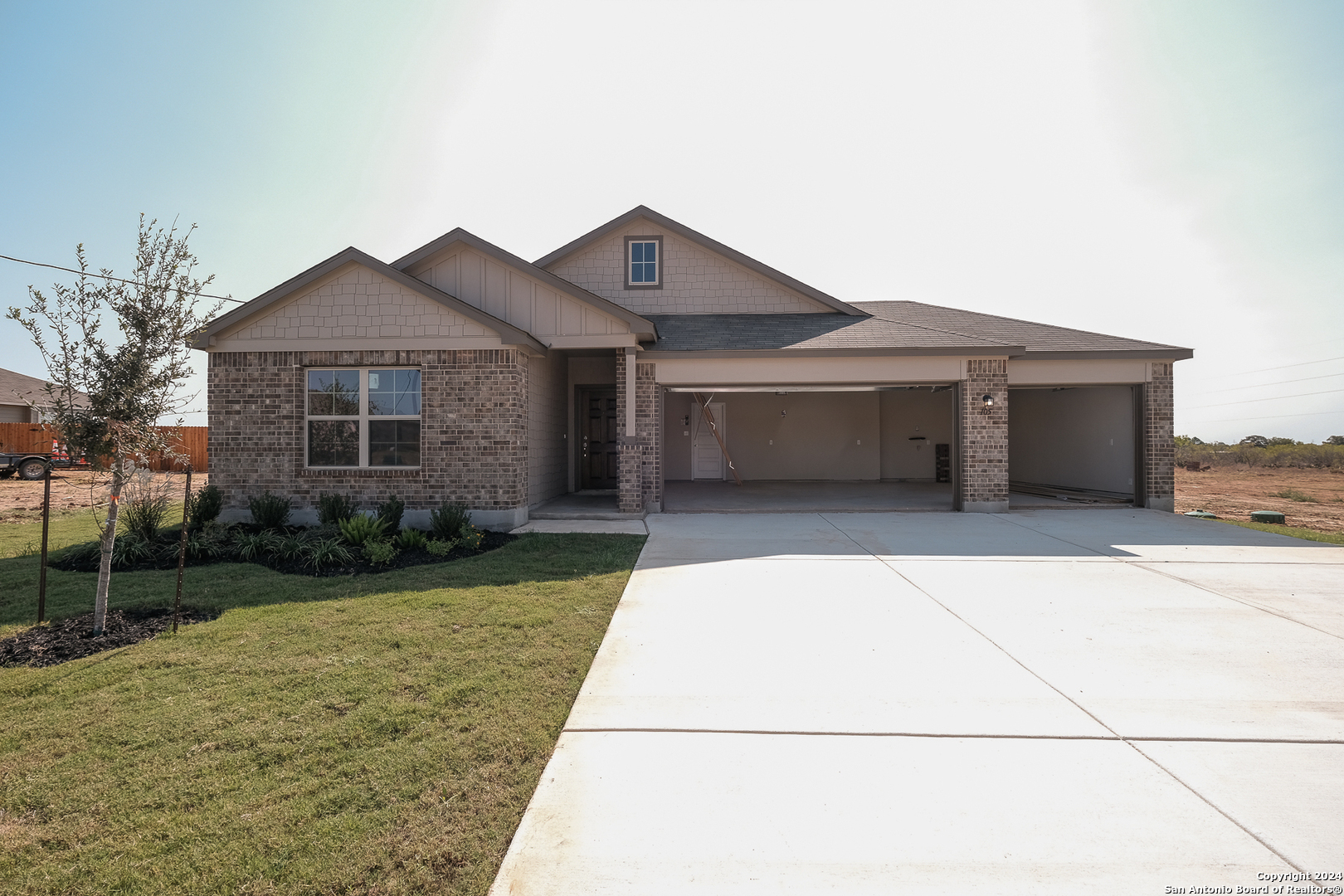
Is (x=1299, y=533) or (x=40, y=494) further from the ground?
(x=40, y=494)

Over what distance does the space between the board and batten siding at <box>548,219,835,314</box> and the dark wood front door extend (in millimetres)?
2326

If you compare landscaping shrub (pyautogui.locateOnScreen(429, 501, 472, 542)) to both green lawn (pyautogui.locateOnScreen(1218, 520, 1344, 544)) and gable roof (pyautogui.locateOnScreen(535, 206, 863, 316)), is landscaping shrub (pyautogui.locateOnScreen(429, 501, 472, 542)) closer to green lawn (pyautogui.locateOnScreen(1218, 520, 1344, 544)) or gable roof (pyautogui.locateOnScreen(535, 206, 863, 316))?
gable roof (pyautogui.locateOnScreen(535, 206, 863, 316))

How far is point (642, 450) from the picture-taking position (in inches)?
445

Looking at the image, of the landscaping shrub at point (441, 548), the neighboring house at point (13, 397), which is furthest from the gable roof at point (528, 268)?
the neighboring house at point (13, 397)

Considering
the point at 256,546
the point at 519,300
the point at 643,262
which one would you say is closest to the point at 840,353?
the point at 643,262

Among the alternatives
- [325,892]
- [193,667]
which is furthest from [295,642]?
[325,892]

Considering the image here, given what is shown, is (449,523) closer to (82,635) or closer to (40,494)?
(82,635)

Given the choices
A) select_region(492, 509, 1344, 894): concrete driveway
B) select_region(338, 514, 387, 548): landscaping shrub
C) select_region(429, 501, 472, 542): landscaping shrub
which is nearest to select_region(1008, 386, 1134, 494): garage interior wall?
select_region(492, 509, 1344, 894): concrete driveway

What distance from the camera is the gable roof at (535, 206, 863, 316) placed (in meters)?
14.1

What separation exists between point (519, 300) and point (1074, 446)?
1317cm

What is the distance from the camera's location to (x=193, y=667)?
4137 mm

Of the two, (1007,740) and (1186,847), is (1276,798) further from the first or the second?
(1007,740)

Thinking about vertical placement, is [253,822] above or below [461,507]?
below

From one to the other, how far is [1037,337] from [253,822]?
14.4 m
